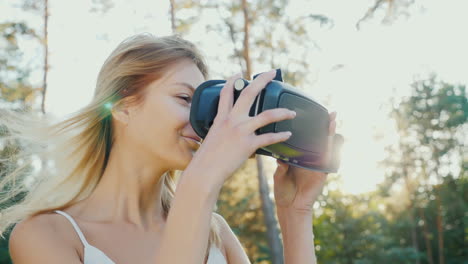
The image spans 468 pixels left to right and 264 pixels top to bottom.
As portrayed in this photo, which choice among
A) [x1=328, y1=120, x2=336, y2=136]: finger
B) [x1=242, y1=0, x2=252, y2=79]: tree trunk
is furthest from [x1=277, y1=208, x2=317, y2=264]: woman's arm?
[x1=242, y1=0, x2=252, y2=79]: tree trunk

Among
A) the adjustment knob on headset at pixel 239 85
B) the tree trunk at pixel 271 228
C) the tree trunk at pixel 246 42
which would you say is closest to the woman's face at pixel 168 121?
the adjustment knob on headset at pixel 239 85

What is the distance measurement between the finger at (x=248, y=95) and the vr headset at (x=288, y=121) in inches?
0.9

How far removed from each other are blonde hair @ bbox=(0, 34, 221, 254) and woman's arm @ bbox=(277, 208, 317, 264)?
13.0 inches

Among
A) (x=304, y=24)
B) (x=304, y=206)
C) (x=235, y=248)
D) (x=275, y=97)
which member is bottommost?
(x=235, y=248)

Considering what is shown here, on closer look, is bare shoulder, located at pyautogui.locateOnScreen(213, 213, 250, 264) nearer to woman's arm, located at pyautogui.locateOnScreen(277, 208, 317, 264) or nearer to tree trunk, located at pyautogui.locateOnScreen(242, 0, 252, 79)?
woman's arm, located at pyautogui.locateOnScreen(277, 208, 317, 264)

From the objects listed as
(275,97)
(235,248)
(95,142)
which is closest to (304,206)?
(235,248)

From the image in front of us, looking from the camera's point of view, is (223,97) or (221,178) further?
(223,97)

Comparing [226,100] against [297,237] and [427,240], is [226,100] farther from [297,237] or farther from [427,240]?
[427,240]

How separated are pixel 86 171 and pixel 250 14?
9338mm

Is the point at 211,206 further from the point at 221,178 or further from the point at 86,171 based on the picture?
the point at 86,171

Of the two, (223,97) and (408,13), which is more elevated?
(408,13)

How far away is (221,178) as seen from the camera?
123 centimetres

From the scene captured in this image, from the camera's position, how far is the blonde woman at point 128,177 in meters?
1.74

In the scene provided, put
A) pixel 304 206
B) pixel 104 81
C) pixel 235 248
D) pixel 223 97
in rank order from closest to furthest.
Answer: pixel 223 97
pixel 304 206
pixel 104 81
pixel 235 248
